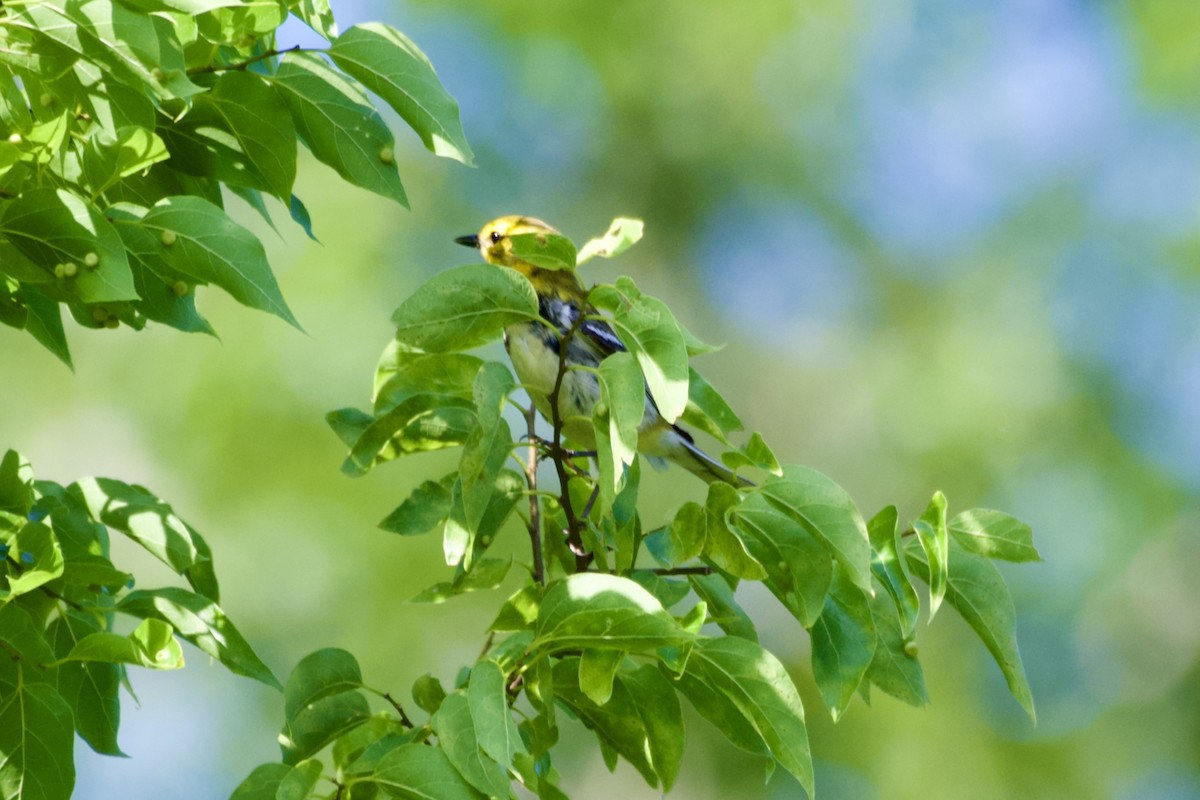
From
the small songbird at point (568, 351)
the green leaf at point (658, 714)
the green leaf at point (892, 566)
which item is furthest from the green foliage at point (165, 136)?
the small songbird at point (568, 351)

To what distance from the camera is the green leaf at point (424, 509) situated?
7.70 feet

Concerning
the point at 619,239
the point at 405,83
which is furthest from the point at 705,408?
the point at 405,83

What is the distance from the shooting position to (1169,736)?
967cm

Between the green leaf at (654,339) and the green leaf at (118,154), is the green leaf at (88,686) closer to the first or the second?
the green leaf at (118,154)

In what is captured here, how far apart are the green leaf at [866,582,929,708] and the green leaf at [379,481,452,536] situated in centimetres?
78

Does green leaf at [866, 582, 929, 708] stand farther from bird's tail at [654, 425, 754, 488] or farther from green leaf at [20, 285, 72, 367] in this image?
bird's tail at [654, 425, 754, 488]

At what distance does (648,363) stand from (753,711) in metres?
0.55

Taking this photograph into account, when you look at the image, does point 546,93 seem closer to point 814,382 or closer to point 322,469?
point 814,382

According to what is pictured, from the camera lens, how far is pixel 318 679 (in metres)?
2.09

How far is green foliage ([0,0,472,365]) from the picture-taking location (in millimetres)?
1838

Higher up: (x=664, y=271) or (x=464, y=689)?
(x=464, y=689)

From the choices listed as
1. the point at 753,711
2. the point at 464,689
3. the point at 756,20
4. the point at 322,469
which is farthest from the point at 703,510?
the point at 756,20

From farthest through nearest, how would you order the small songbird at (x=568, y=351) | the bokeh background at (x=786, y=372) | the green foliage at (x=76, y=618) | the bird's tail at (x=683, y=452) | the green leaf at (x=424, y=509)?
the bokeh background at (x=786, y=372)
the bird's tail at (x=683, y=452)
the small songbird at (x=568, y=351)
the green leaf at (x=424, y=509)
the green foliage at (x=76, y=618)

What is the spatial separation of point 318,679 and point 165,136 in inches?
37.4
